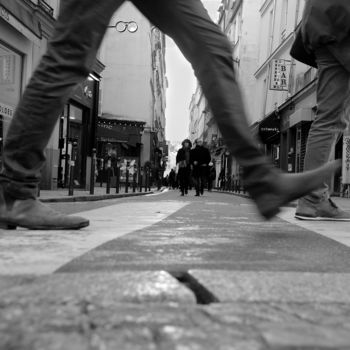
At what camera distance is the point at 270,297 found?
1250 millimetres

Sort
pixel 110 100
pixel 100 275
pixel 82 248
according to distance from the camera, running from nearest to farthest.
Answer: pixel 100 275, pixel 82 248, pixel 110 100

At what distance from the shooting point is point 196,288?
135 centimetres

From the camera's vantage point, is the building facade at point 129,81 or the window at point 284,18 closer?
the window at point 284,18

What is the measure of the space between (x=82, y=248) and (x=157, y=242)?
366 mm

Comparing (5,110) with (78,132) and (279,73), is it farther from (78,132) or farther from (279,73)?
(279,73)

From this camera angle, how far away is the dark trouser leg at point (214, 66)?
223cm

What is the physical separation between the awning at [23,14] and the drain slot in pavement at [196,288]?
9122mm

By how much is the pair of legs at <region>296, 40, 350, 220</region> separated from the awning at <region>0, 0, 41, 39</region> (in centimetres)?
740

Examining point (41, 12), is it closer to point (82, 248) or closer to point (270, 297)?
point (82, 248)

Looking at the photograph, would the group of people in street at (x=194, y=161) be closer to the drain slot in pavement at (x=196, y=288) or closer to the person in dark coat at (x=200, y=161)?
the person in dark coat at (x=200, y=161)

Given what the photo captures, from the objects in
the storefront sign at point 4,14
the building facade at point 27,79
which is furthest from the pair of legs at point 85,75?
the storefront sign at point 4,14

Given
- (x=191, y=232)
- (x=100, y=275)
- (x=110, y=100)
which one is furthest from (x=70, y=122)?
(x=110, y=100)

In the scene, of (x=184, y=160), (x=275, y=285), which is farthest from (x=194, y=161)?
(x=275, y=285)

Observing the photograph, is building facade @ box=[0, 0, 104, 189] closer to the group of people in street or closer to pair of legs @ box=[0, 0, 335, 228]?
the group of people in street
